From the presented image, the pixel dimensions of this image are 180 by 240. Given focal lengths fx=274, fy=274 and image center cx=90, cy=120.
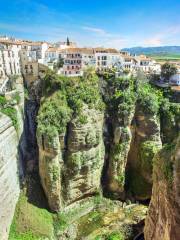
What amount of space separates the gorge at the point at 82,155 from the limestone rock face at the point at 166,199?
13592mm

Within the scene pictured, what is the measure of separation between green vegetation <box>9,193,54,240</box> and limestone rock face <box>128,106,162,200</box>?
1398 cm

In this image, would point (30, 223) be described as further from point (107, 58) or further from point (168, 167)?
point (107, 58)

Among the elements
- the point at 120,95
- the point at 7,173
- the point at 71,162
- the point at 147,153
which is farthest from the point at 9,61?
the point at 147,153

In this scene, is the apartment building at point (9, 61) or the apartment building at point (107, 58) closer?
the apartment building at point (9, 61)

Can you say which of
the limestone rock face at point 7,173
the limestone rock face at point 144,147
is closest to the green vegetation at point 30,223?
the limestone rock face at point 7,173

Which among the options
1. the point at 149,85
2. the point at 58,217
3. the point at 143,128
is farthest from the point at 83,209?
the point at 149,85

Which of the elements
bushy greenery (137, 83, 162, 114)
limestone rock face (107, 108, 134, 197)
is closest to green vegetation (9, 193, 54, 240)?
limestone rock face (107, 108, 134, 197)

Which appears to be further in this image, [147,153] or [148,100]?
[148,100]

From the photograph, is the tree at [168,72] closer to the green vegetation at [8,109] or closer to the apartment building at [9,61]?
the apartment building at [9,61]

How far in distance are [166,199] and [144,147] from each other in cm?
2353

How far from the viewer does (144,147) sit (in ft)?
132

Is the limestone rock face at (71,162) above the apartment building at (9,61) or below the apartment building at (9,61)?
below

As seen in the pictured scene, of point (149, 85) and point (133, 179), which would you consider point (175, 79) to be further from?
point (133, 179)

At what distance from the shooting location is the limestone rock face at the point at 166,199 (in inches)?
610
